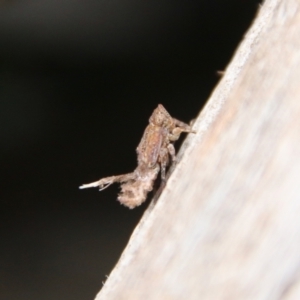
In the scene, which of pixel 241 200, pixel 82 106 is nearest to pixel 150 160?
pixel 241 200

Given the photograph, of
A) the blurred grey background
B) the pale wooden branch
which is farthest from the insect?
the blurred grey background

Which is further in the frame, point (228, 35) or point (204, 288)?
point (228, 35)

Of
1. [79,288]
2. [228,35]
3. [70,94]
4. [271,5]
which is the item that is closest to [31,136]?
[70,94]

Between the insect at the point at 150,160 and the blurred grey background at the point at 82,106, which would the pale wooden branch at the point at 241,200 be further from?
the blurred grey background at the point at 82,106

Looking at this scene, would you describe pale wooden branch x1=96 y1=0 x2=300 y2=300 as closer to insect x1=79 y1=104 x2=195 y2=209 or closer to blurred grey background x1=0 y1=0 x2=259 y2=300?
insect x1=79 y1=104 x2=195 y2=209

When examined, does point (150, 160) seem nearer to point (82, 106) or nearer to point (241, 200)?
point (241, 200)

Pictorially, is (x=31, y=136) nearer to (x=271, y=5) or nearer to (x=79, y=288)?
(x=79, y=288)

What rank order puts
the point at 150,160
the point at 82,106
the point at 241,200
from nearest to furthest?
1. the point at 241,200
2. the point at 150,160
3. the point at 82,106
